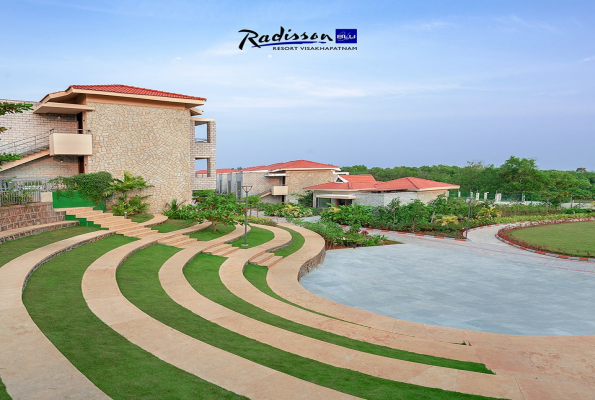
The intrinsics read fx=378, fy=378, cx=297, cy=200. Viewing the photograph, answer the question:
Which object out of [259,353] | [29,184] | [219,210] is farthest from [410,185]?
[259,353]

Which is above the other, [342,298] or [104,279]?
[104,279]

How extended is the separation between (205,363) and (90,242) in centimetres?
1111

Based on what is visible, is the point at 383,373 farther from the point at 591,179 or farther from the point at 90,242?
the point at 591,179

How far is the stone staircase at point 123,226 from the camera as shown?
16312 mm

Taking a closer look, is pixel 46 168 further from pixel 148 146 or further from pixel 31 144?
pixel 148 146

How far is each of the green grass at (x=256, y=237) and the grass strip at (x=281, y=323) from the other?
14.1 ft

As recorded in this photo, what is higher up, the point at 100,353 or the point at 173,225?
the point at 173,225

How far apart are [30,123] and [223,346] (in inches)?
841

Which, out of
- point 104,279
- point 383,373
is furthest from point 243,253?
point 383,373

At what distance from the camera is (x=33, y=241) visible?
13.3 metres

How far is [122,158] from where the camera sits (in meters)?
21.5

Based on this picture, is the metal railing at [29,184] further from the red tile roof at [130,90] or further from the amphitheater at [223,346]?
the red tile roof at [130,90]

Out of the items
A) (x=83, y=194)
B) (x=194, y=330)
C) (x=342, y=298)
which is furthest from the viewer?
(x=83, y=194)

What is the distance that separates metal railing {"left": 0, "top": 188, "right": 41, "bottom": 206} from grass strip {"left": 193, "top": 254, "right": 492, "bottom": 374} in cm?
809
